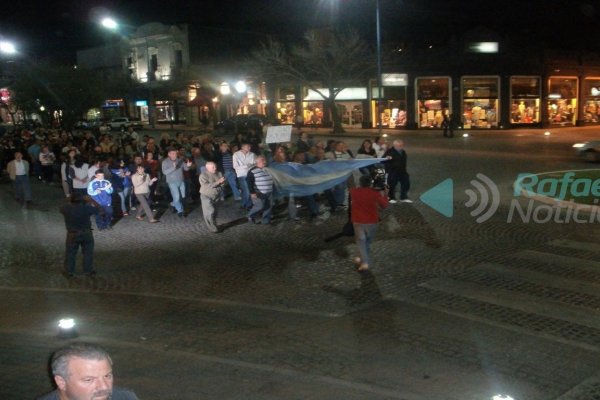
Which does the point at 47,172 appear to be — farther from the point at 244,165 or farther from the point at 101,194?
the point at 244,165

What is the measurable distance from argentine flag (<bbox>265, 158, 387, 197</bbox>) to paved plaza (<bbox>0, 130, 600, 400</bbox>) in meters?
0.78

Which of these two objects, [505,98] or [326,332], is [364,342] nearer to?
[326,332]

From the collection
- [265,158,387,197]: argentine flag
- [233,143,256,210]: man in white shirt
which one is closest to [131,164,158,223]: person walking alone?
[233,143,256,210]: man in white shirt

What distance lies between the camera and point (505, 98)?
42844 mm

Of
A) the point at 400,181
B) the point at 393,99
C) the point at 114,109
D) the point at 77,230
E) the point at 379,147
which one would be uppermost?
the point at 114,109

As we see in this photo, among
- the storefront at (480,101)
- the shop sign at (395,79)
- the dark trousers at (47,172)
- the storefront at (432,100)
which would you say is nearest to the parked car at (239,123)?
the shop sign at (395,79)

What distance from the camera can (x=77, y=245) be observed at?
33.7ft

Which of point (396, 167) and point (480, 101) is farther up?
point (480, 101)

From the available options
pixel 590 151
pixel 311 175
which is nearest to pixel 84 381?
pixel 311 175

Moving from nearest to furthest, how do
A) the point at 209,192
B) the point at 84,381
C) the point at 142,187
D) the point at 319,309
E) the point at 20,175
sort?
the point at 84,381, the point at 319,309, the point at 209,192, the point at 142,187, the point at 20,175

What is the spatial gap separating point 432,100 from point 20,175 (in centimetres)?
3311

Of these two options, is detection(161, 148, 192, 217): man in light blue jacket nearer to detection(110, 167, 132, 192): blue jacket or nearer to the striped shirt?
detection(110, 167, 132, 192): blue jacket

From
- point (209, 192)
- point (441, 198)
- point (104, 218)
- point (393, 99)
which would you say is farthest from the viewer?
point (393, 99)

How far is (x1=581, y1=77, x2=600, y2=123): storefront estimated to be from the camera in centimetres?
4612
